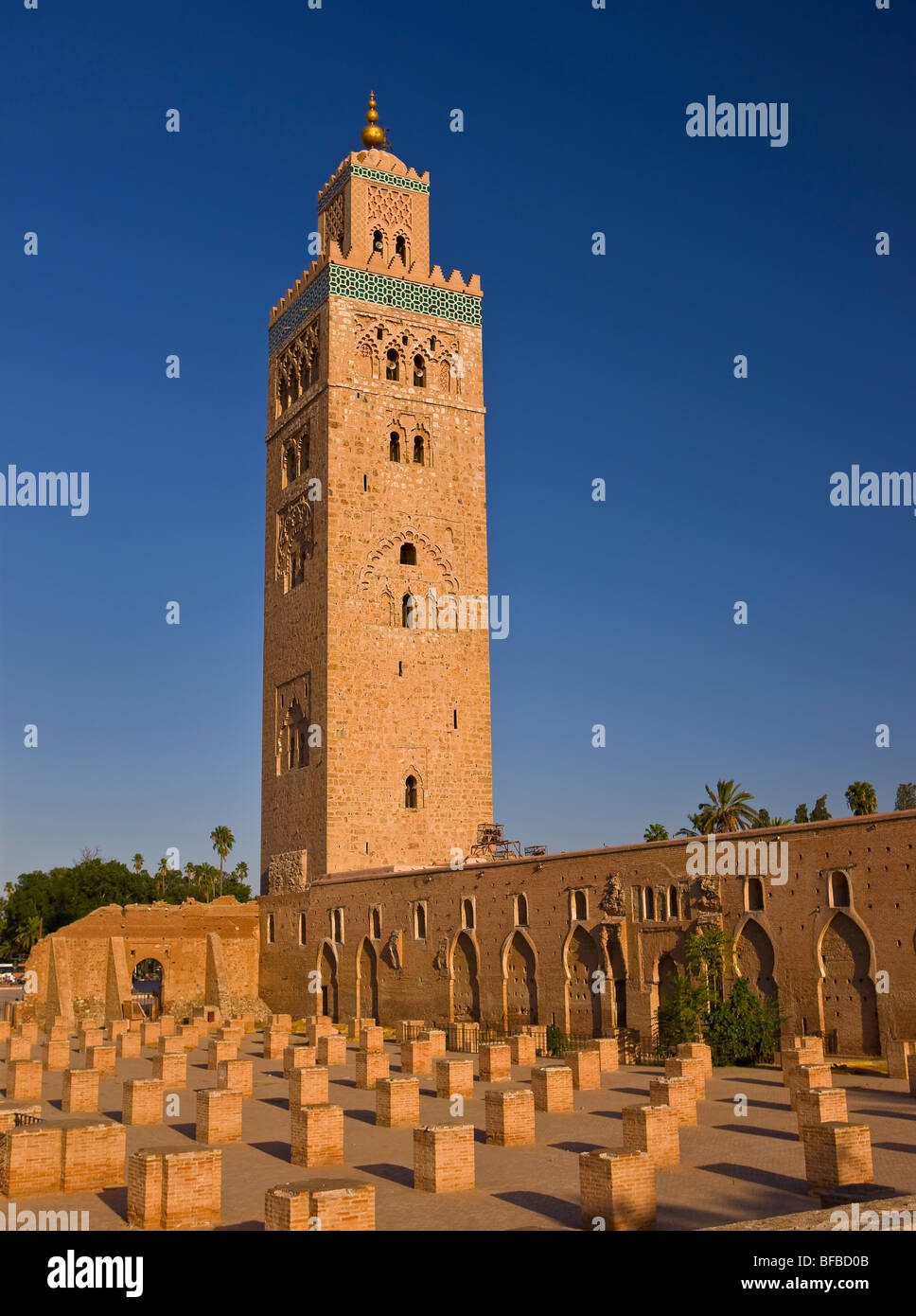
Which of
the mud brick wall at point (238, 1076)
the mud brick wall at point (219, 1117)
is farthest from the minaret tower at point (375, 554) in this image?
the mud brick wall at point (219, 1117)

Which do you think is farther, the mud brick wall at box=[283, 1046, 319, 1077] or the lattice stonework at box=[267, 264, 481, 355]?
the lattice stonework at box=[267, 264, 481, 355]

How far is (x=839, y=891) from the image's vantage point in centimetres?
1892

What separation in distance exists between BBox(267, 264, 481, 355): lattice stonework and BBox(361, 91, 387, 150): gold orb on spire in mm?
5119

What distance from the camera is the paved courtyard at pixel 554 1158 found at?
10484mm

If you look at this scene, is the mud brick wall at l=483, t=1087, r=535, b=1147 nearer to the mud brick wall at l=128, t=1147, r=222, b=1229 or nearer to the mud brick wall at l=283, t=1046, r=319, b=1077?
the mud brick wall at l=128, t=1147, r=222, b=1229

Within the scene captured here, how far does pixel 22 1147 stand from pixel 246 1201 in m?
2.15

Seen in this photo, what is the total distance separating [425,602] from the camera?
114ft

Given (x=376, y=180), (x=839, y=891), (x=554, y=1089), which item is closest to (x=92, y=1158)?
(x=554, y=1089)

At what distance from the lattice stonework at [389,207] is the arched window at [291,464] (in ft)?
23.2

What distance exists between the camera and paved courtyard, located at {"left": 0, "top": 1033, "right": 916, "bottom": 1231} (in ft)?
34.4

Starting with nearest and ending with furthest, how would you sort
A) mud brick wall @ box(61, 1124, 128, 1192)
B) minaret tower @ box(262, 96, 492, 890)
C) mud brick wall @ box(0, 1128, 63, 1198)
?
mud brick wall @ box(0, 1128, 63, 1198) → mud brick wall @ box(61, 1124, 128, 1192) → minaret tower @ box(262, 96, 492, 890)

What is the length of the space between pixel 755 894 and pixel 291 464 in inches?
863

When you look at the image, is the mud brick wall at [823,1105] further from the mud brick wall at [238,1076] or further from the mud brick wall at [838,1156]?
the mud brick wall at [238,1076]

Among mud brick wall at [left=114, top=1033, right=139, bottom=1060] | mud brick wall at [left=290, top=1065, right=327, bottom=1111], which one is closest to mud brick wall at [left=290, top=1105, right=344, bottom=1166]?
mud brick wall at [left=290, top=1065, right=327, bottom=1111]
